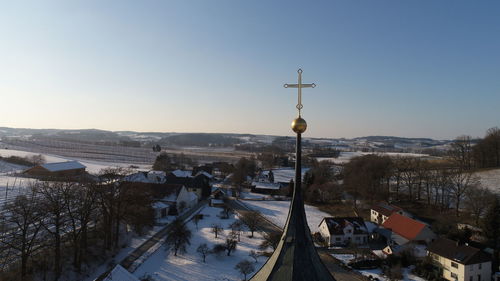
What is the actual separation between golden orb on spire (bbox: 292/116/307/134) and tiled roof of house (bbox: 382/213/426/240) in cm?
3283

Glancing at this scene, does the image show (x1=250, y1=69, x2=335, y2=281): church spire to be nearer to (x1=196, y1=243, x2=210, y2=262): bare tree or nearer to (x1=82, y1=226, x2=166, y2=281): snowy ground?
(x1=82, y1=226, x2=166, y2=281): snowy ground

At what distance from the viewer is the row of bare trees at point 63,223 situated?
2128 cm

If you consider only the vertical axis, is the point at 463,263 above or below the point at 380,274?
above

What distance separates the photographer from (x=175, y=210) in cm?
4422

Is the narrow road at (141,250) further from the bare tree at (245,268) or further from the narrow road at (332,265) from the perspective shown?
the narrow road at (332,265)

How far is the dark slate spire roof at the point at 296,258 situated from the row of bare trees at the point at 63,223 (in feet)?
65.5

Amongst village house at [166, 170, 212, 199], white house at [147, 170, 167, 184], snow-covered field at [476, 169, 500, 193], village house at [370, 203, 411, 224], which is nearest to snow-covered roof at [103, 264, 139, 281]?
village house at [370, 203, 411, 224]

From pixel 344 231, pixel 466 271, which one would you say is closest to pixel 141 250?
pixel 344 231

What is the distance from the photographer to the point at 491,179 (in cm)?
5256

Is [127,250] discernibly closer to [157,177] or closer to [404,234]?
[404,234]

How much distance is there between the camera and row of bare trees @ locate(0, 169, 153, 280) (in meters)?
21.3

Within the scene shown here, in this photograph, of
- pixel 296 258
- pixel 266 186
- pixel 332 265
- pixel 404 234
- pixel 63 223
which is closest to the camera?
pixel 296 258

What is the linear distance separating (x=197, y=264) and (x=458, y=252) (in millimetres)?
22574

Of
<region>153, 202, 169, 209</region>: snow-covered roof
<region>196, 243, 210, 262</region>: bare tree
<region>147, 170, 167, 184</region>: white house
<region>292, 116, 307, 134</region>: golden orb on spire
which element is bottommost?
<region>196, 243, 210, 262</region>: bare tree
